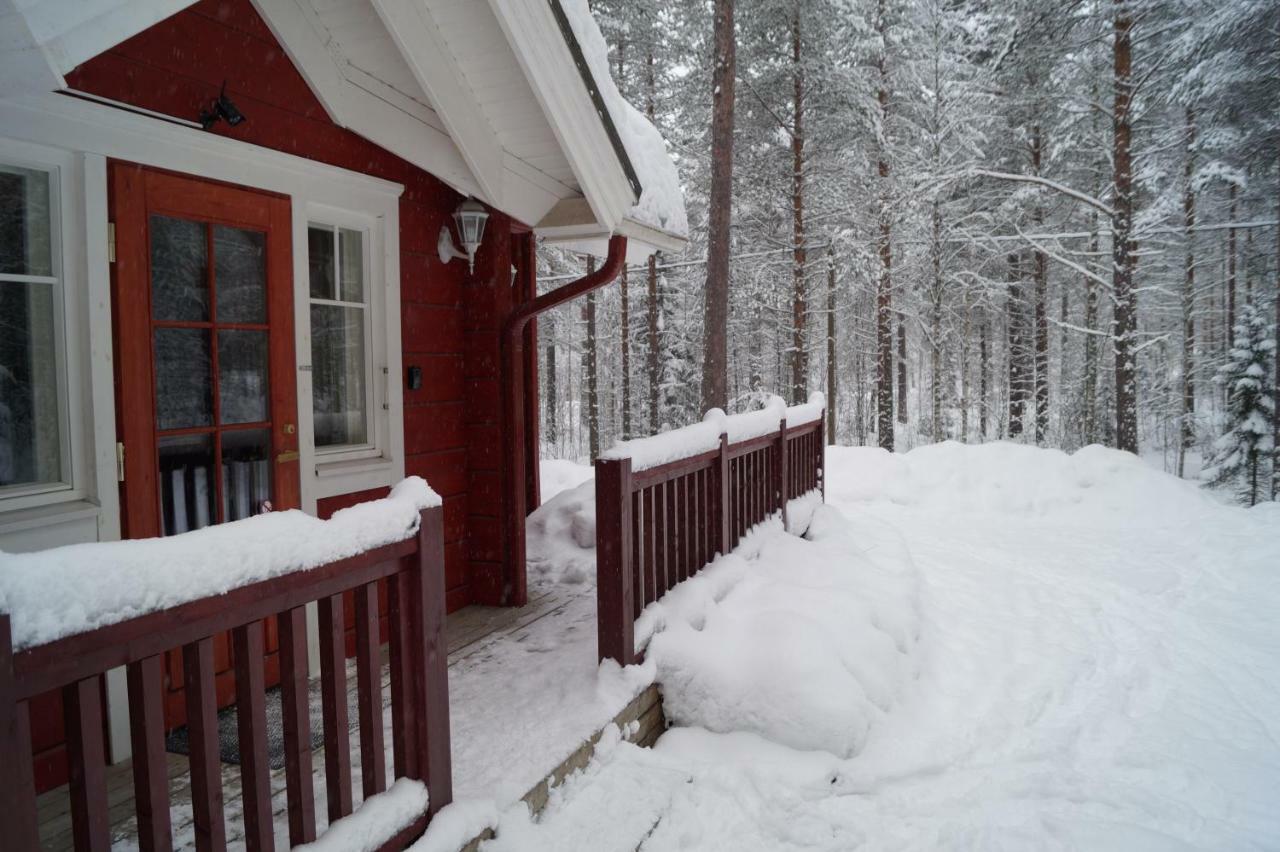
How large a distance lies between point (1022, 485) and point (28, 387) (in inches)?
389

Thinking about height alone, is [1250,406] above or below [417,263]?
below

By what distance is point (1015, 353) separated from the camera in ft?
55.8

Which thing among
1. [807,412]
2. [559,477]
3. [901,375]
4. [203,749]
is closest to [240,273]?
[203,749]

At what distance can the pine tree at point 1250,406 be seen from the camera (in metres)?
10.2

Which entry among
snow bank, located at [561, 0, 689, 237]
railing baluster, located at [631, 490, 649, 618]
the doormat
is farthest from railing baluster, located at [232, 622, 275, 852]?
snow bank, located at [561, 0, 689, 237]

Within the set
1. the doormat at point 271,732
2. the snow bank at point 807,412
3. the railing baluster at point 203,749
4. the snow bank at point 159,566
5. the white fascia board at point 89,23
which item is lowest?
the doormat at point 271,732

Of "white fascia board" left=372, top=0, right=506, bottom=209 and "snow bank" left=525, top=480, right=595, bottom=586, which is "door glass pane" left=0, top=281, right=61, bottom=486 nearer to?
"white fascia board" left=372, top=0, right=506, bottom=209

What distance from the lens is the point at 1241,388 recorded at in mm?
10359

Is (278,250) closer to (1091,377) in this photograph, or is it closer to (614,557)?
(614,557)

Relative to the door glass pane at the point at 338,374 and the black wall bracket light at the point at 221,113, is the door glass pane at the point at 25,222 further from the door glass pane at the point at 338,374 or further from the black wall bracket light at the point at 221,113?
the door glass pane at the point at 338,374

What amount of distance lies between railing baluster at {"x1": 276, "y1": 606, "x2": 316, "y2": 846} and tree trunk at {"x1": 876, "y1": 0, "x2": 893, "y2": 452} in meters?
14.0

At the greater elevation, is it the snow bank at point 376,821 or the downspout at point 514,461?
the downspout at point 514,461

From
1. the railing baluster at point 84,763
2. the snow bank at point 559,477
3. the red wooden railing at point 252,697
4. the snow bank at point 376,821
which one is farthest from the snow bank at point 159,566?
the snow bank at point 559,477

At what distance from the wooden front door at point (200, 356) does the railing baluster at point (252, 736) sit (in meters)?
1.54
